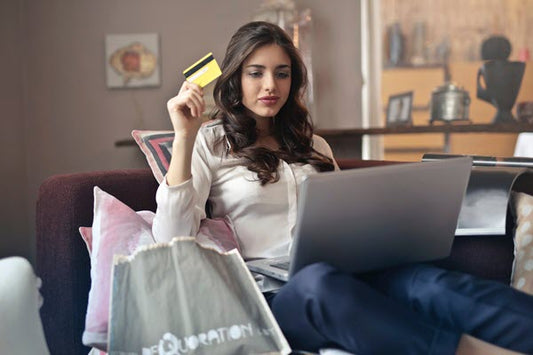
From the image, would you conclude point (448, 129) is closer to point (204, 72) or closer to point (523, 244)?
point (523, 244)

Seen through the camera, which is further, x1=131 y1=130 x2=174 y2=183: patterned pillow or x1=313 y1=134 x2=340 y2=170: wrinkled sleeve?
x1=313 y1=134 x2=340 y2=170: wrinkled sleeve

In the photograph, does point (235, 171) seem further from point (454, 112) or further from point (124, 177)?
point (454, 112)

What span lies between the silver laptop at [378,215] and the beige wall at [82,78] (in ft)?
8.40

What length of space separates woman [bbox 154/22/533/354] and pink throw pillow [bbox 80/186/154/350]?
0.06 metres

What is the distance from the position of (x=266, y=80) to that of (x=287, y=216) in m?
0.38

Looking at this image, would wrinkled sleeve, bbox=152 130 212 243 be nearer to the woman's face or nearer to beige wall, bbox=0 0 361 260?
the woman's face

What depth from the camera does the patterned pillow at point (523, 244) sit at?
1636 mm

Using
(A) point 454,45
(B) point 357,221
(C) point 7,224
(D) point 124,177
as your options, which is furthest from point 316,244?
(A) point 454,45

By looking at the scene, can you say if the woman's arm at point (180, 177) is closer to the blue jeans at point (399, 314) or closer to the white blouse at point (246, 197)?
the white blouse at point (246, 197)

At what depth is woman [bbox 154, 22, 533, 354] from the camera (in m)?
1.27

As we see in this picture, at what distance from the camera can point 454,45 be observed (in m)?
4.30

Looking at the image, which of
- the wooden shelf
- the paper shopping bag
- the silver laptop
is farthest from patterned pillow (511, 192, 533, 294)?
the wooden shelf

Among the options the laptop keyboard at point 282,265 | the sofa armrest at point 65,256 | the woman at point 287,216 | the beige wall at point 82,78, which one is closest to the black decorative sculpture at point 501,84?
the beige wall at point 82,78

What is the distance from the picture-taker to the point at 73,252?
1.64 meters
